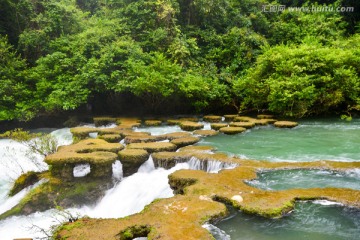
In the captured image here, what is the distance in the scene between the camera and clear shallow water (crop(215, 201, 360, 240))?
15.4 ft

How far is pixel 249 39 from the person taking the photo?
65.7ft

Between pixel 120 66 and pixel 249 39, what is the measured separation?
8.71 meters

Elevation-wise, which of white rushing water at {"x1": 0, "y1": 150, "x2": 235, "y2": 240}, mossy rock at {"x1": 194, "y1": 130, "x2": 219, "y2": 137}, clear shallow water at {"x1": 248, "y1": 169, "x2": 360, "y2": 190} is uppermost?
mossy rock at {"x1": 194, "y1": 130, "x2": 219, "y2": 137}

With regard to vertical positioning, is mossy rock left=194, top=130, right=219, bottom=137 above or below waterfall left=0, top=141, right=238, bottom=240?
above

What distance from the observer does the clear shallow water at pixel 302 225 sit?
15.4 ft

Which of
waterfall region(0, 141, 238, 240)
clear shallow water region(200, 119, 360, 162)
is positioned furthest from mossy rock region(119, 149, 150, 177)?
clear shallow water region(200, 119, 360, 162)

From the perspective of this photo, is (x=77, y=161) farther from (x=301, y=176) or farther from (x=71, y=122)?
(x=71, y=122)

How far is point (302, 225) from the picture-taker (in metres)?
4.96

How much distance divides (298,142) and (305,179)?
3771 mm

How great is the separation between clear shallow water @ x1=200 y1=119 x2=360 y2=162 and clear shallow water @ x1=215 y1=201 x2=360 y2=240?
10.7ft

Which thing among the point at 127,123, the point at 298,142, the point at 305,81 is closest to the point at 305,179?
the point at 298,142

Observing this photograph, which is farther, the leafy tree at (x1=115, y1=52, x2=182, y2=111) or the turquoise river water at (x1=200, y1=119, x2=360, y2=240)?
the leafy tree at (x1=115, y1=52, x2=182, y2=111)

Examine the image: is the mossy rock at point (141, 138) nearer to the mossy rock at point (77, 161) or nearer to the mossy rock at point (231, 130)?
the mossy rock at point (77, 161)

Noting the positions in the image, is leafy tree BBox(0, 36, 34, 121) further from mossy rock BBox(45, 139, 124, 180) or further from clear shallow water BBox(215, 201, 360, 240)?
clear shallow water BBox(215, 201, 360, 240)
